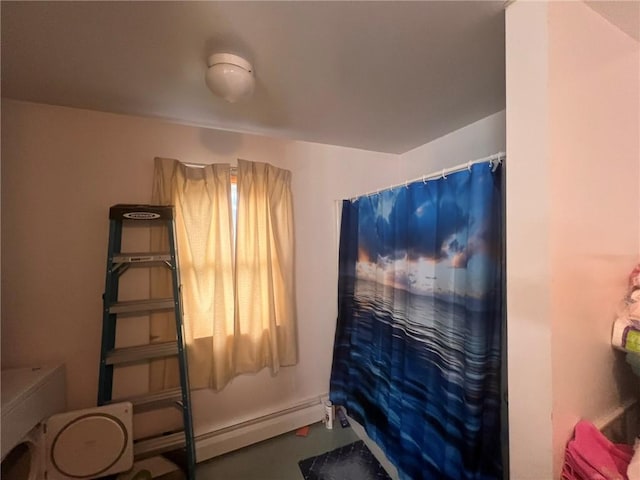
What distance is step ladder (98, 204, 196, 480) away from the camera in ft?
4.67

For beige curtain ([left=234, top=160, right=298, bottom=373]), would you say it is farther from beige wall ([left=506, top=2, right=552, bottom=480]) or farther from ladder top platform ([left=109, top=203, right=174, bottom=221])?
beige wall ([left=506, top=2, right=552, bottom=480])

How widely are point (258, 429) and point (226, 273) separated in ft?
3.65

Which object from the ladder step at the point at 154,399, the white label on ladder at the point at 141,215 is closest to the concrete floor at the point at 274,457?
the ladder step at the point at 154,399

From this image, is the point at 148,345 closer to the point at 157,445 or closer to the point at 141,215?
the point at 157,445

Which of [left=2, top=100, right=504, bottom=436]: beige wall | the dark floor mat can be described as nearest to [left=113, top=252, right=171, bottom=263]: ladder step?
[left=2, top=100, right=504, bottom=436]: beige wall

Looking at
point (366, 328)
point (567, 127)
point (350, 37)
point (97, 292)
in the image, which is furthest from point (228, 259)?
point (567, 127)

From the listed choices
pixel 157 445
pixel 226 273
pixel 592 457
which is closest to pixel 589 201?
pixel 592 457

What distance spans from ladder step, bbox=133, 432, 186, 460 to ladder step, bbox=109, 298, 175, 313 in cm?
74

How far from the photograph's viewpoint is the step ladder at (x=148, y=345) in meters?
1.42

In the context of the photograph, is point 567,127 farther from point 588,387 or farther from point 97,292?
point 97,292

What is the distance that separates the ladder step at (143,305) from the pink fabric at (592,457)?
1822mm

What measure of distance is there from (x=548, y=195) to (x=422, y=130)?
1254 millimetres

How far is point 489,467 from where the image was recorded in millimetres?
1067

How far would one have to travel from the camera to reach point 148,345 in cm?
154
